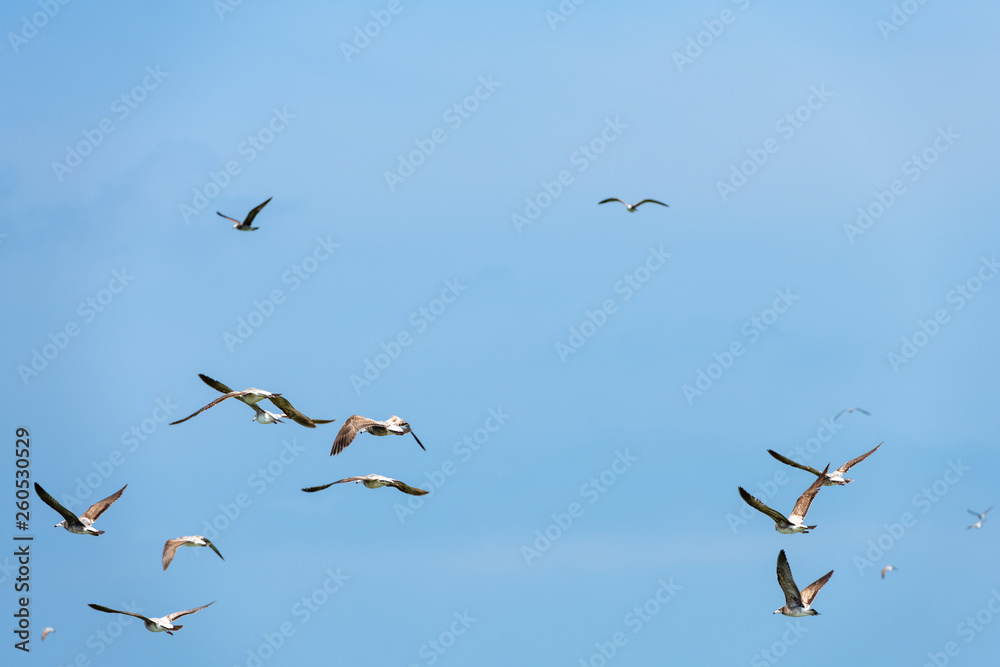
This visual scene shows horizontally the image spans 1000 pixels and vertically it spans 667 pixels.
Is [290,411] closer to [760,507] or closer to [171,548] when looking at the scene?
[171,548]

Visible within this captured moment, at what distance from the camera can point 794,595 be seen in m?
60.4

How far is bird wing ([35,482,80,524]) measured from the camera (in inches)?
2291

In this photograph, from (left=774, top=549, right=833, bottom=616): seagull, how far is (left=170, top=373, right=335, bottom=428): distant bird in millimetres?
20086

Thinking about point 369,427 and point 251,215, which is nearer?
point 369,427

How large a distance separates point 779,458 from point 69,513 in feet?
99.4

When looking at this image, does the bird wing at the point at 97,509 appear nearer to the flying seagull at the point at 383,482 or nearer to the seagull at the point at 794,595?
the flying seagull at the point at 383,482

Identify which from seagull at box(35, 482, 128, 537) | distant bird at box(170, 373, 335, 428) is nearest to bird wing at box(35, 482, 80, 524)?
seagull at box(35, 482, 128, 537)

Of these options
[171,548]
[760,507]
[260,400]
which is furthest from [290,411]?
[760,507]

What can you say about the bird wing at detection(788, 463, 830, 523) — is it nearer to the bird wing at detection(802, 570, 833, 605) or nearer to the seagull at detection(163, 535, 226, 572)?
the bird wing at detection(802, 570, 833, 605)

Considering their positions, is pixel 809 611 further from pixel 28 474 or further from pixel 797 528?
pixel 28 474

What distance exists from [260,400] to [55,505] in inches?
380

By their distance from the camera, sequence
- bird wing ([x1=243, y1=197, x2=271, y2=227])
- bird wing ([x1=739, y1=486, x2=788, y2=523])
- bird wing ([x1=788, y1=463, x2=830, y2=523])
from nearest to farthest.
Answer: bird wing ([x1=739, y1=486, x2=788, y2=523]) < bird wing ([x1=788, y1=463, x2=830, y2=523]) < bird wing ([x1=243, y1=197, x2=271, y2=227])

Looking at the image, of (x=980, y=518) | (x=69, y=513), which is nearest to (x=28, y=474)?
(x=69, y=513)

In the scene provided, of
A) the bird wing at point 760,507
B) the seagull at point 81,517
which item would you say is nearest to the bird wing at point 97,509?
the seagull at point 81,517
